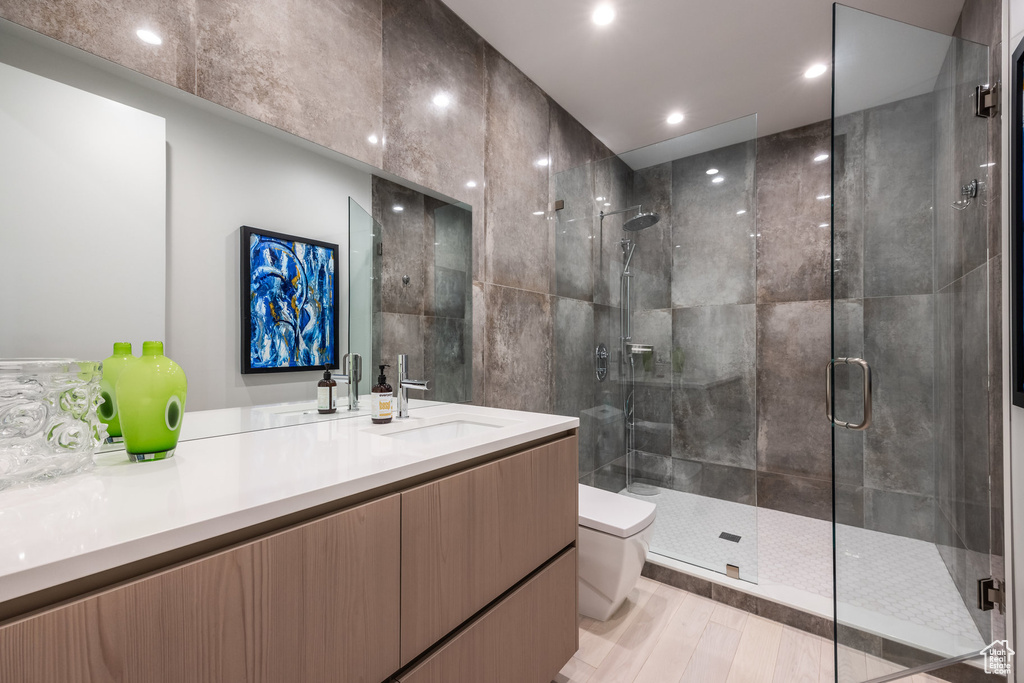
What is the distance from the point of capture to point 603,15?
194 centimetres

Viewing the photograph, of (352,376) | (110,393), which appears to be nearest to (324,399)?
(352,376)

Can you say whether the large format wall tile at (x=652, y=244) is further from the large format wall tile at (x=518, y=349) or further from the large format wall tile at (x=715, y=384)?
the large format wall tile at (x=518, y=349)

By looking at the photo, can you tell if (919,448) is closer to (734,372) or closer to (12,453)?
(734,372)

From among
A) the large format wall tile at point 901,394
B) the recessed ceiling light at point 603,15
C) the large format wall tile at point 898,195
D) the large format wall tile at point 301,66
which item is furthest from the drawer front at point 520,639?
the recessed ceiling light at point 603,15

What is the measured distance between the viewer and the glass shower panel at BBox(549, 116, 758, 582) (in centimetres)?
228

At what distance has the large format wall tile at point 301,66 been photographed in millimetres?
1185

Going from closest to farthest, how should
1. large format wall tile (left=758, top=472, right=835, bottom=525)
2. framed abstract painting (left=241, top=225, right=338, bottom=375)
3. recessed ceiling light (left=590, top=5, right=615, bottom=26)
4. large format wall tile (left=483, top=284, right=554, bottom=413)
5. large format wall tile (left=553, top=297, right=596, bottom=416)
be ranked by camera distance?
framed abstract painting (left=241, top=225, right=338, bottom=375) → recessed ceiling light (left=590, top=5, right=615, bottom=26) → large format wall tile (left=483, top=284, right=554, bottom=413) → large format wall tile (left=553, top=297, right=596, bottom=416) → large format wall tile (left=758, top=472, right=835, bottom=525)

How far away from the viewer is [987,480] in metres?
1.41

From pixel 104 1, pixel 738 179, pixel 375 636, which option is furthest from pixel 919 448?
pixel 104 1

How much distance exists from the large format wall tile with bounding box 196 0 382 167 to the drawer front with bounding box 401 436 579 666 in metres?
1.18

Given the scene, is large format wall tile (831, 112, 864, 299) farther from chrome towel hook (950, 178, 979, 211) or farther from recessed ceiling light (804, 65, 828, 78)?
recessed ceiling light (804, 65, 828, 78)

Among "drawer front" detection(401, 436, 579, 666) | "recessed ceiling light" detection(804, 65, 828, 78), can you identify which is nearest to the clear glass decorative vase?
"drawer front" detection(401, 436, 579, 666)

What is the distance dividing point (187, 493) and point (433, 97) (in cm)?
173

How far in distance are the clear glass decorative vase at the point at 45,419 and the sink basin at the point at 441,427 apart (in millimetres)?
643
